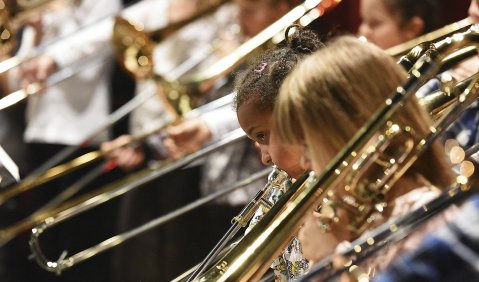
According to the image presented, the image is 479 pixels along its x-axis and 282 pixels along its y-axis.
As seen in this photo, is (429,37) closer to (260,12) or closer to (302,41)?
(260,12)

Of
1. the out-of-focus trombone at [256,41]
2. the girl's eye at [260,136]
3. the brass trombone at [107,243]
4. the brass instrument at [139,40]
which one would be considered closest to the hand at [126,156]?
the out-of-focus trombone at [256,41]

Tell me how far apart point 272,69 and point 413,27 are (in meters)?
1.04

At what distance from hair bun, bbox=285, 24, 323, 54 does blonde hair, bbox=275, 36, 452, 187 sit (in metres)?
0.44

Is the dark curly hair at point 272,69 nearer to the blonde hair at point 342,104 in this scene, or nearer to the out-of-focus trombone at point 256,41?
the blonde hair at point 342,104

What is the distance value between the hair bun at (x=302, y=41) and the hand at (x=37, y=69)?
1.78 metres

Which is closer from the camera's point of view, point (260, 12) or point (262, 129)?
point (262, 129)

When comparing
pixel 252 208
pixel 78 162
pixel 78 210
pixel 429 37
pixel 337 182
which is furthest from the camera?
pixel 78 162

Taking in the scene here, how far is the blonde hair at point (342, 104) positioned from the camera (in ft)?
4.51

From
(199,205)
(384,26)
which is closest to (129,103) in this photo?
(199,205)

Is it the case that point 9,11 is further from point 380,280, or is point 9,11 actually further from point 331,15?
point 380,280

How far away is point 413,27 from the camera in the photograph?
8.95ft

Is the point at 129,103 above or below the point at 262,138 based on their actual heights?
above

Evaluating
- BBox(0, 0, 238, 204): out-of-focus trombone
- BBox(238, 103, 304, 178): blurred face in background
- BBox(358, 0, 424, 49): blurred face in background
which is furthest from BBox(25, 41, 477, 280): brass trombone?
BBox(358, 0, 424, 49): blurred face in background

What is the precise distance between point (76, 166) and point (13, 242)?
25.1 inches
